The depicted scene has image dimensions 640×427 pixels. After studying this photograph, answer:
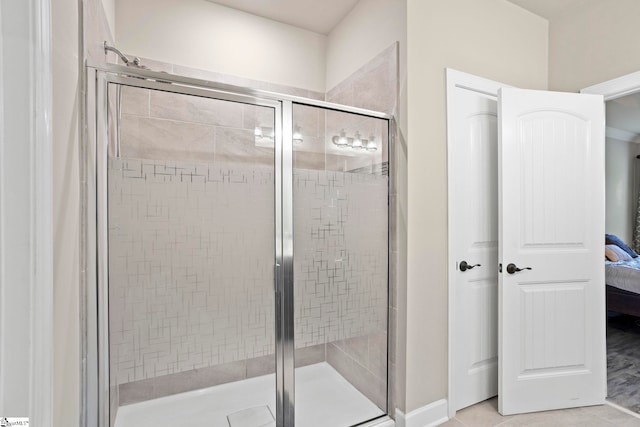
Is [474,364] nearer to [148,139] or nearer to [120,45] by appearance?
[148,139]

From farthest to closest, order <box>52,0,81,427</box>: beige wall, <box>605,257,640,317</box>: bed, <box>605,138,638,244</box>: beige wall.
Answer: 1. <box>605,138,638,244</box>: beige wall
2. <box>605,257,640,317</box>: bed
3. <box>52,0,81,427</box>: beige wall

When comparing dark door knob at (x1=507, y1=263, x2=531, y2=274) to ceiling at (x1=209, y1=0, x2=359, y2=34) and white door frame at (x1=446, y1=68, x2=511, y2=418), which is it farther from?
ceiling at (x1=209, y1=0, x2=359, y2=34)

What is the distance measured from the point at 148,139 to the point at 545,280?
7.93ft

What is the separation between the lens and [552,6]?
2.10 metres

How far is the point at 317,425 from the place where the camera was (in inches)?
68.5

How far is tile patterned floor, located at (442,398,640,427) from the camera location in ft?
5.79

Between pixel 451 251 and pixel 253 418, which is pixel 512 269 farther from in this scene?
pixel 253 418

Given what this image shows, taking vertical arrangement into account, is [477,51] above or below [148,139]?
above

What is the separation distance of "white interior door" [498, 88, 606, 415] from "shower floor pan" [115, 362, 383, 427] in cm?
96

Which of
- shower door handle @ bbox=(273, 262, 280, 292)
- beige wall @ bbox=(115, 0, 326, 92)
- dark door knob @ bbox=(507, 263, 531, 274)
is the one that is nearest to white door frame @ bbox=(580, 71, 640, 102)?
dark door knob @ bbox=(507, 263, 531, 274)

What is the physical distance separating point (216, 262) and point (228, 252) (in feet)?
0.23

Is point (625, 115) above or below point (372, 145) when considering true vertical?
above

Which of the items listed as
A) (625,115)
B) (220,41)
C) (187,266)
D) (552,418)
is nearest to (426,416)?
(552,418)

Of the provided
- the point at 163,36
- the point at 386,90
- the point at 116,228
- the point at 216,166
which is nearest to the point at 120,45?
the point at 163,36
